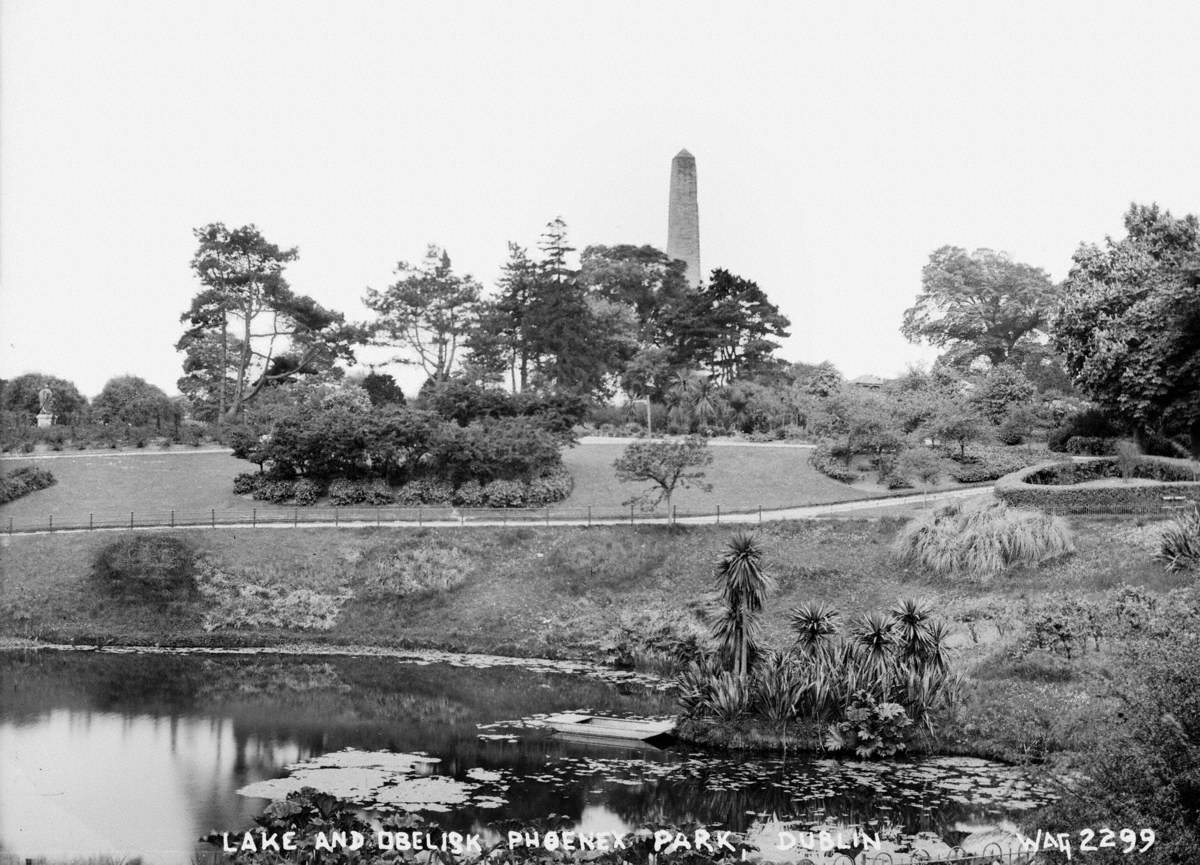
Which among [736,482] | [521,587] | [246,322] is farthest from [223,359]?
[521,587]

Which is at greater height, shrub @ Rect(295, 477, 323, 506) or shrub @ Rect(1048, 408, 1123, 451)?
shrub @ Rect(1048, 408, 1123, 451)

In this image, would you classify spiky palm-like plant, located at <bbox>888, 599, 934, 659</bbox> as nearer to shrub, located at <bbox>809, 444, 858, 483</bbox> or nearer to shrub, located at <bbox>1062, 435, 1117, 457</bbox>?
shrub, located at <bbox>809, 444, 858, 483</bbox>

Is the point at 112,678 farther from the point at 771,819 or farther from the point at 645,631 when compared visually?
the point at 771,819

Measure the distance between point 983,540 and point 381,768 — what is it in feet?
56.3

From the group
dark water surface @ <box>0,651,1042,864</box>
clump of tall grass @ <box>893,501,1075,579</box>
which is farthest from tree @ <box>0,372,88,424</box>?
clump of tall grass @ <box>893,501,1075,579</box>

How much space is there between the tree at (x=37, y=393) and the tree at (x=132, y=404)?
2.94 metres

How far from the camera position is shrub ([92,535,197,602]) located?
3105 cm

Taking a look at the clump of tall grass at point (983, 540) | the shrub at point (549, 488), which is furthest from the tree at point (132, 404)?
the clump of tall grass at point (983, 540)

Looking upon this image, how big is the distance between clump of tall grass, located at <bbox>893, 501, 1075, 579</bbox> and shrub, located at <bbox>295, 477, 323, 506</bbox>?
A: 779 inches

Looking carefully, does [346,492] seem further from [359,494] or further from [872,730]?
[872,730]

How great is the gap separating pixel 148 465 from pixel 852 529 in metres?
27.4

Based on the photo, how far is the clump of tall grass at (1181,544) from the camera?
87.7ft

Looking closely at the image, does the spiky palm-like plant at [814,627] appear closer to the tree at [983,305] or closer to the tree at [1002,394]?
the tree at [1002,394]

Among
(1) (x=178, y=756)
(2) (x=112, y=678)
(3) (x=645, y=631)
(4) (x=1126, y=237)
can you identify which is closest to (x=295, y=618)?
(2) (x=112, y=678)
